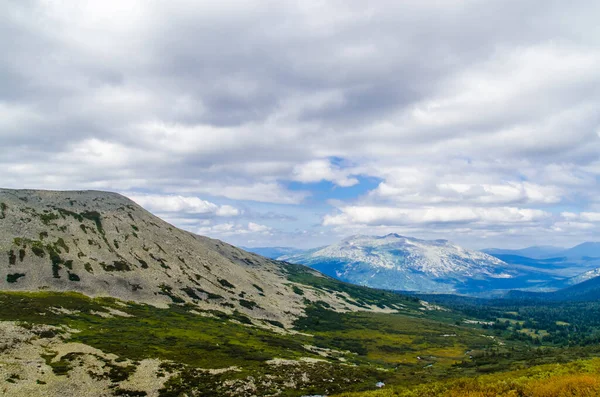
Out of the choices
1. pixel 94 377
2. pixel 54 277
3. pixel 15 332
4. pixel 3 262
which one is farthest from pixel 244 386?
pixel 3 262

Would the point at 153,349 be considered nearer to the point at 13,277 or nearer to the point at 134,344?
the point at 134,344

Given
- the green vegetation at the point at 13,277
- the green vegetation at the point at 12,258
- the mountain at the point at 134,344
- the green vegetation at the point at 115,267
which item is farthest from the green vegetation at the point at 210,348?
the green vegetation at the point at 115,267

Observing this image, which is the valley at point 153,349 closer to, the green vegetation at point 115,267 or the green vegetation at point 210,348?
the green vegetation at point 210,348

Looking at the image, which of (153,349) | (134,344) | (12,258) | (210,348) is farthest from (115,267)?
(153,349)

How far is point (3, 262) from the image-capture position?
158 meters

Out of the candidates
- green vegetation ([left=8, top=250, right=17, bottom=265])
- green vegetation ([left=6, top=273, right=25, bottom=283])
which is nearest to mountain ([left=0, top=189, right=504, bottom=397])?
green vegetation ([left=6, top=273, right=25, bottom=283])

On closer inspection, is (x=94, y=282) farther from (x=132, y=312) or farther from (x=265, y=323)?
(x=265, y=323)

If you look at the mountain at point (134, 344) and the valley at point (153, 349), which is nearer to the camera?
the valley at point (153, 349)

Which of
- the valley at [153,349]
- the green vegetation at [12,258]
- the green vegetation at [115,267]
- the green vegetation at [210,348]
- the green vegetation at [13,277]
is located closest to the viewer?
the valley at [153,349]

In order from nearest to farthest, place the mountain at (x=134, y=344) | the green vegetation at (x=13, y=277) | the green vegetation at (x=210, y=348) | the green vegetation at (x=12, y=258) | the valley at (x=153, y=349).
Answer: the valley at (x=153, y=349)
the mountain at (x=134, y=344)
the green vegetation at (x=210, y=348)
the green vegetation at (x=13, y=277)
the green vegetation at (x=12, y=258)

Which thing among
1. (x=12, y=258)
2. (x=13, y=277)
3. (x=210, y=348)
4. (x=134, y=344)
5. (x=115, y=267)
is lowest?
(x=210, y=348)

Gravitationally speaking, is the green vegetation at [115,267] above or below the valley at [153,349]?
above

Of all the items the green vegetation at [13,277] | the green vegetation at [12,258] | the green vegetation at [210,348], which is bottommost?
the green vegetation at [210,348]

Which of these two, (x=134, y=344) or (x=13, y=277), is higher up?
(x=13, y=277)
